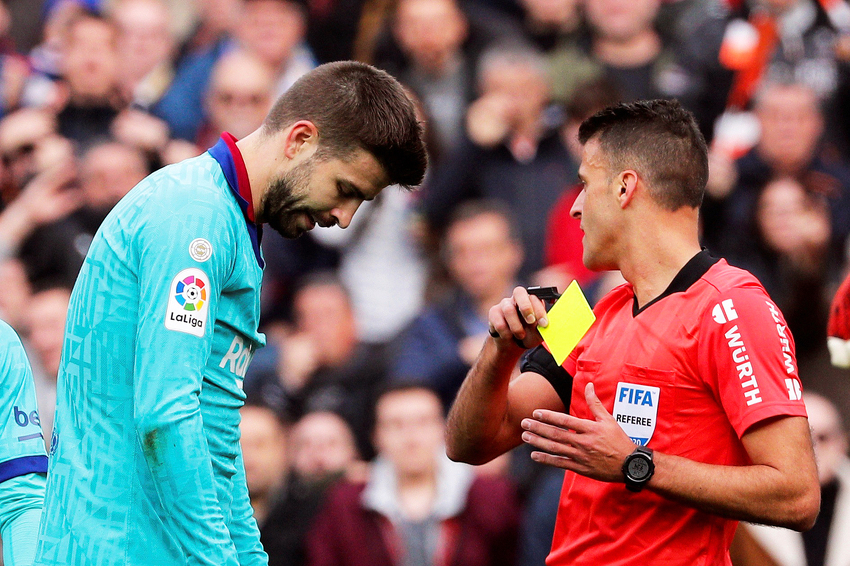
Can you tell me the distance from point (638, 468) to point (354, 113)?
1.20 meters

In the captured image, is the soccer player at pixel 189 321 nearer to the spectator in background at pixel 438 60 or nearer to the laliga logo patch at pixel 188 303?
the laliga logo patch at pixel 188 303

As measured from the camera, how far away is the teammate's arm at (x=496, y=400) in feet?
10.5

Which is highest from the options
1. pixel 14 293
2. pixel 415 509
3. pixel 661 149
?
pixel 661 149

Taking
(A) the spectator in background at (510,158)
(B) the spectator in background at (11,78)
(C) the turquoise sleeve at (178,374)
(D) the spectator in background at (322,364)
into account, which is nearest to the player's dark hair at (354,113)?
(C) the turquoise sleeve at (178,374)

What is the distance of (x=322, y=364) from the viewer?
265 inches

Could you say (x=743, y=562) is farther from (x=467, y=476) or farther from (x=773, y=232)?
(x=773, y=232)

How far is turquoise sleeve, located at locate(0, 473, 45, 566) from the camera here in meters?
3.12

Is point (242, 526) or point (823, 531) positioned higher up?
point (242, 526)

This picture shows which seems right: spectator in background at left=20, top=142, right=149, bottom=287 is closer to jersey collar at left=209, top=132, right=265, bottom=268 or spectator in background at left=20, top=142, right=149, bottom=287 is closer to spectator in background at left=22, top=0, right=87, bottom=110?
spectator in background at left=22, top=0, right=87, bottom=110

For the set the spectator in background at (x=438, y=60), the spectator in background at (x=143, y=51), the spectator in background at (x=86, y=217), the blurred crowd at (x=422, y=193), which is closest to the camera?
the blurred crowd at (x=422, y=193)

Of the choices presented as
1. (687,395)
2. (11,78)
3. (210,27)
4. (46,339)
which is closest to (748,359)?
(687,395)

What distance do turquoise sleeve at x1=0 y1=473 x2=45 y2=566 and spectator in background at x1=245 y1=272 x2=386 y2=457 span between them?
3295 millimetres

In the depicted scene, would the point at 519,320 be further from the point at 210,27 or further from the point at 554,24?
the point at 210,27

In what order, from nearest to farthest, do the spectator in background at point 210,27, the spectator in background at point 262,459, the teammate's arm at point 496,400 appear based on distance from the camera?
the teammate's arm at point 496,400, the spectator in background at point 262,459, the spectator in background at point 210,27
